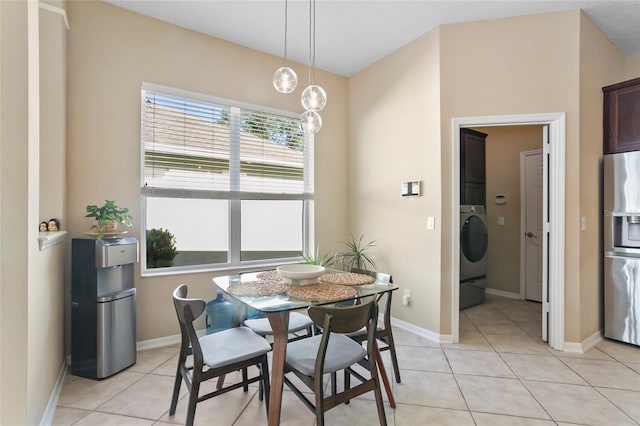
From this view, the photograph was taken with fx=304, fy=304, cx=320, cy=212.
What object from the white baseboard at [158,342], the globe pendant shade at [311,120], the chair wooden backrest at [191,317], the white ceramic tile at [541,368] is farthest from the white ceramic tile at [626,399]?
the white baseboard at [158,342]

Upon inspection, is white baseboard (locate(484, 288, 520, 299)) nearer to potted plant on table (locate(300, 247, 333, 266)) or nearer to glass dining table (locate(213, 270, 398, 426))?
potted plant on table (locate(300, 247, 333, 266))

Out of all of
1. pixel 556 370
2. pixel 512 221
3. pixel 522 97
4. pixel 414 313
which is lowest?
pixel 556 370

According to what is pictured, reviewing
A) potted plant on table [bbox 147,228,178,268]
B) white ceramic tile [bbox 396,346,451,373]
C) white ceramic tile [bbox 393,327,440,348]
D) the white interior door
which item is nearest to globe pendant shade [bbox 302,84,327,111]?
potted plant on table [bbox 147,228,178,268]

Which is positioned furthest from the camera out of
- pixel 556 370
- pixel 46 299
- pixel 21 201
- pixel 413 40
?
Answer: pixel 413 40

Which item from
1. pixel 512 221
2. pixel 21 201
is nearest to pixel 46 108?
pixel 21 201

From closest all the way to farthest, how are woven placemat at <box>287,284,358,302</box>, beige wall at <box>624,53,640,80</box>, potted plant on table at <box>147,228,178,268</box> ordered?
woven placemat at <box>287,284,358,302</box>
potted plant on table at <box>147,228,178,268</box>
beige wall at <box>624,53,640,80</box>

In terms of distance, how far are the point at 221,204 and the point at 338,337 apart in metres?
1.94

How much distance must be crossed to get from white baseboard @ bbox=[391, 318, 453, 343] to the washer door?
1165 millimetres

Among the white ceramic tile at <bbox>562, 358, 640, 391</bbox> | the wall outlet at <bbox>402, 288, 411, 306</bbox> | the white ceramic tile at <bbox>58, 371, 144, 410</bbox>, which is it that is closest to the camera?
the white ceramic tile at <bbox>58, 371, 144, 410</bbox>

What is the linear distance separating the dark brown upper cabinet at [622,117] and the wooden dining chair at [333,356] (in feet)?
9.90

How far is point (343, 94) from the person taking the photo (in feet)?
13.3

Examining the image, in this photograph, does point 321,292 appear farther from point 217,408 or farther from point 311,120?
point 311,120

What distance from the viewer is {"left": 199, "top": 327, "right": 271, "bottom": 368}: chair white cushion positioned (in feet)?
5.44

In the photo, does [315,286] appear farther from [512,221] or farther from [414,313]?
[512,221]
